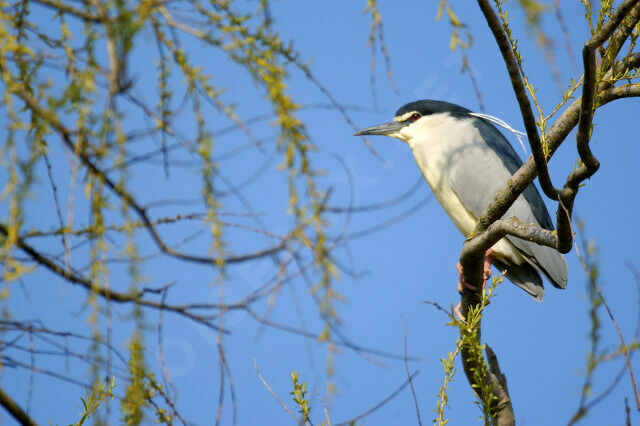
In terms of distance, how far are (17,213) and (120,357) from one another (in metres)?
0.76

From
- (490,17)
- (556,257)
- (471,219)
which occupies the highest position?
(471,219)

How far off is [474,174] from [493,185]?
13cm

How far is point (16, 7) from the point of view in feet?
3.63

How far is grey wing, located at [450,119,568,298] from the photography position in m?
3.46

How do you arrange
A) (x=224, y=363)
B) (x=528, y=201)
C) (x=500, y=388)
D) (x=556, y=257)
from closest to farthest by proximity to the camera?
1. (x=224, y=363)
2. (x=500, y=388)
3. (x=556, y=257)
4. (x=528, y=201)

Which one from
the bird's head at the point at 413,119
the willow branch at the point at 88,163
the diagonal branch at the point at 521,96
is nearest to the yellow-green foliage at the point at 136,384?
the willow branch at the point at 88,163

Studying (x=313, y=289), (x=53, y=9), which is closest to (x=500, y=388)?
(x=313, y=289)

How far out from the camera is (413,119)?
4176 millimetres

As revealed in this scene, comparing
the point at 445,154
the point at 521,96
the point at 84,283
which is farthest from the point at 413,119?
the point at 84,283

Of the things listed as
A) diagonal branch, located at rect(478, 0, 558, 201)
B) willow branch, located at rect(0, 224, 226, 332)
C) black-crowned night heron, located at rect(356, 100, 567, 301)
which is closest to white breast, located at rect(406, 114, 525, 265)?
black-crowned night heron, located at rect(356, 100, 567, 301)

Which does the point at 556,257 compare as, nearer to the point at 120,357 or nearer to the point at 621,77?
the point at 621,77

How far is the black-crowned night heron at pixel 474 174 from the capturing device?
11.5 ft

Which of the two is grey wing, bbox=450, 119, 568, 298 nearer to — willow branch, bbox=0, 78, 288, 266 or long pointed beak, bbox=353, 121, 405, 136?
long pointed beak, bbox=353, 121, 405, 136

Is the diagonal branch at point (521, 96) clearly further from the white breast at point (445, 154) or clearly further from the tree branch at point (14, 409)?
the white breast at point (445, 154)
